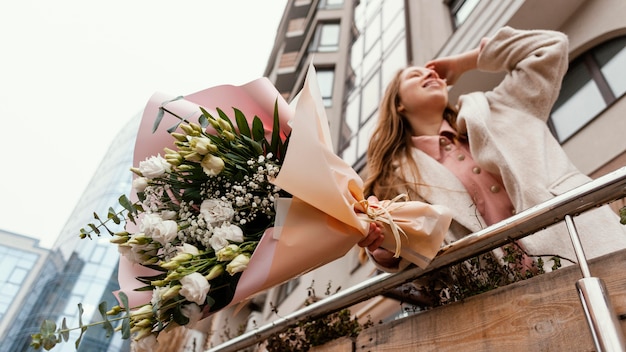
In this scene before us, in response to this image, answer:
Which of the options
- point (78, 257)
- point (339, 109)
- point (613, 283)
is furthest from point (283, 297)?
point (613, 283)

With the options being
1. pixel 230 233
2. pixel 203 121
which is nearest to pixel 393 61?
pixel 203 121

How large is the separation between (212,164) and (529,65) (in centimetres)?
171

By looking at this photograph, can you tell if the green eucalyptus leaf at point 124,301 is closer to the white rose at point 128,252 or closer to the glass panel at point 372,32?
the white rose at point 128,252

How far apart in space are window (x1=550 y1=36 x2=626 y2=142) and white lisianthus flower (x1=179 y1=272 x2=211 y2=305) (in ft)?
14.4

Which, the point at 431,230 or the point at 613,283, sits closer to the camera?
the point at 613,283

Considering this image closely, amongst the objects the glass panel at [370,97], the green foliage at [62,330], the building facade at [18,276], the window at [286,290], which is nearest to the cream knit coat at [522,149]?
the green foliage at [62,330]

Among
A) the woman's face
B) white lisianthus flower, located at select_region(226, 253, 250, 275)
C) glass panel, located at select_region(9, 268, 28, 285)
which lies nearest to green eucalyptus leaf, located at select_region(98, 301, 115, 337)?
white lisianthus flower, located at select_region(226, 253, 250, 275)

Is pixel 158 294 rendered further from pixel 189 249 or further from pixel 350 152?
pixel 350 152

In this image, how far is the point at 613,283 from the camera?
1079mm

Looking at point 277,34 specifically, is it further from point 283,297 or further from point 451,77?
point 451,77

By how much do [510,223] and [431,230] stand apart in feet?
0.79

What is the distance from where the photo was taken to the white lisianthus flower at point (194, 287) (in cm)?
114

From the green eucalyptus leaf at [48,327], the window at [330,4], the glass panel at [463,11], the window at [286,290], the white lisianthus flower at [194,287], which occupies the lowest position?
the white lisianthus flower at [194,287]

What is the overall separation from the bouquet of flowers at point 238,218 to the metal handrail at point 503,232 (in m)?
0.11
